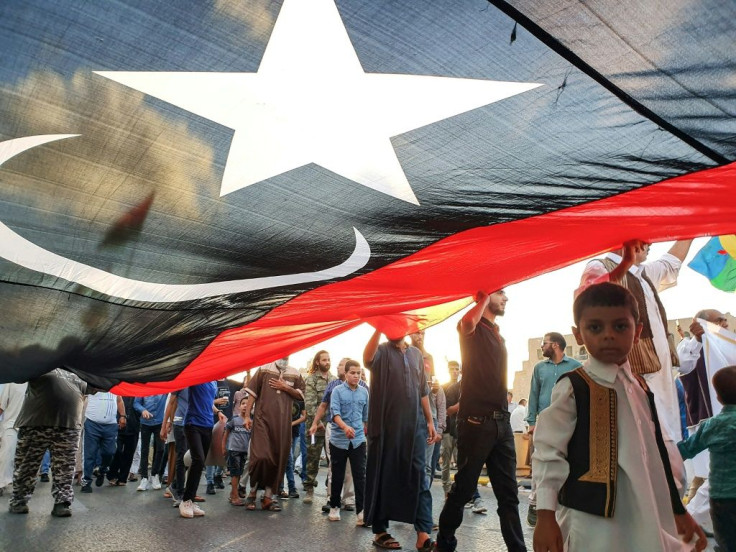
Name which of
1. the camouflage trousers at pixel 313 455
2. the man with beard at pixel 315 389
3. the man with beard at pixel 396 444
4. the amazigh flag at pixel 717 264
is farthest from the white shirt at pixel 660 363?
the man with beard at pixel 315 389

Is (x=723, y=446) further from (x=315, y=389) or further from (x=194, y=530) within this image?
(x=315, y=389)

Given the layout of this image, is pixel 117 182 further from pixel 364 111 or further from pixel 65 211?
pixel 364 111

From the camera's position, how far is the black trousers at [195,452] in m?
7.37

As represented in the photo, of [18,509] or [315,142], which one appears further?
[18,509]

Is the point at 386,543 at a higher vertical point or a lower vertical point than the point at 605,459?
lower

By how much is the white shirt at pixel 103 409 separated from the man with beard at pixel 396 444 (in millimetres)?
6034

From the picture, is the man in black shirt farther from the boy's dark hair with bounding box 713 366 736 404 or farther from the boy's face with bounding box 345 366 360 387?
the boy's face with bounding box 345 366 360 387

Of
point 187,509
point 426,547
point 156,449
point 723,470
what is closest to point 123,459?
point 156,449

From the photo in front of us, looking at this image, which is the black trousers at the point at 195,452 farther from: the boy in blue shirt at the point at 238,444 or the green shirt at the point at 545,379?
the green shirt at the point at 545,379

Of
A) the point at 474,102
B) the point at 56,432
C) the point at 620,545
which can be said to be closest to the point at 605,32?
the point at 474,102

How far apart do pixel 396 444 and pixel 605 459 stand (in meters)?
3.70

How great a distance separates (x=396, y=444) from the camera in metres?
5.80

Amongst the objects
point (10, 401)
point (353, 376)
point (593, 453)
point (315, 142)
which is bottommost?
point (10, 401)

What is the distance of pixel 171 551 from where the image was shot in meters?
5.24
